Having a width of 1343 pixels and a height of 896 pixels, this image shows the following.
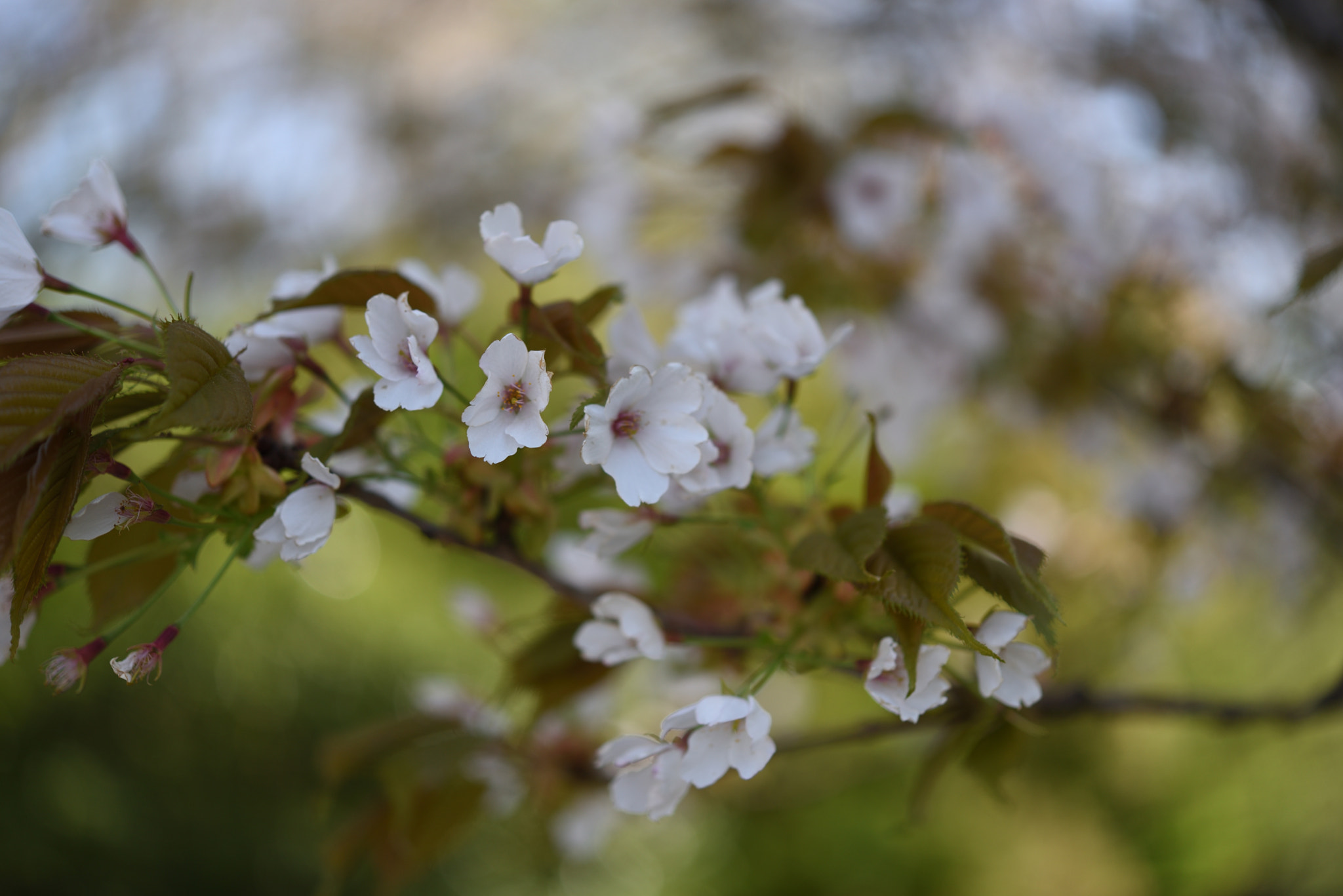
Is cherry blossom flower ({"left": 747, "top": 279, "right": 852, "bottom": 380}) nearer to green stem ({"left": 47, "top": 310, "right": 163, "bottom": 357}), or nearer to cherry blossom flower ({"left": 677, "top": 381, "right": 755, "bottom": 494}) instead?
cherry blossom flower ({"left": 677, "top": 381, "right": 755, "bottom": 494})

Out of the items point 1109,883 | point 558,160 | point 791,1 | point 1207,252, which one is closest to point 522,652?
point 1207,252

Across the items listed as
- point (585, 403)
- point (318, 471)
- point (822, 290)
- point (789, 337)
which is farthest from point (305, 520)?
point (822, 290)

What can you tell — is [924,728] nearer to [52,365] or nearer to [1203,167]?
[52,365]

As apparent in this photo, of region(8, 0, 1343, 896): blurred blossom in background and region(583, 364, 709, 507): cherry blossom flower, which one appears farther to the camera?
region(8, 0, 1343, 896): blurred blossom in background

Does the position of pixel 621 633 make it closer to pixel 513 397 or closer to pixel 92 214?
pixel 513 397

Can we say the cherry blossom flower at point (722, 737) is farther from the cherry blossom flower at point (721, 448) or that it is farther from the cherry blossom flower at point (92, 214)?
the cherry blossom flower at point (92, 214)

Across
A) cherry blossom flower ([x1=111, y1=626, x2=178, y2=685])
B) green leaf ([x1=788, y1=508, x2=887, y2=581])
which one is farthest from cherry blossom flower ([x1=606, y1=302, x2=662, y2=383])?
cherry blossom flower ([x1=111, y1=626, x2=178, y2=685])

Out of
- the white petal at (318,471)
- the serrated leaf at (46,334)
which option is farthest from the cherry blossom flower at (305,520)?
the serrated leaf at (46,334)
